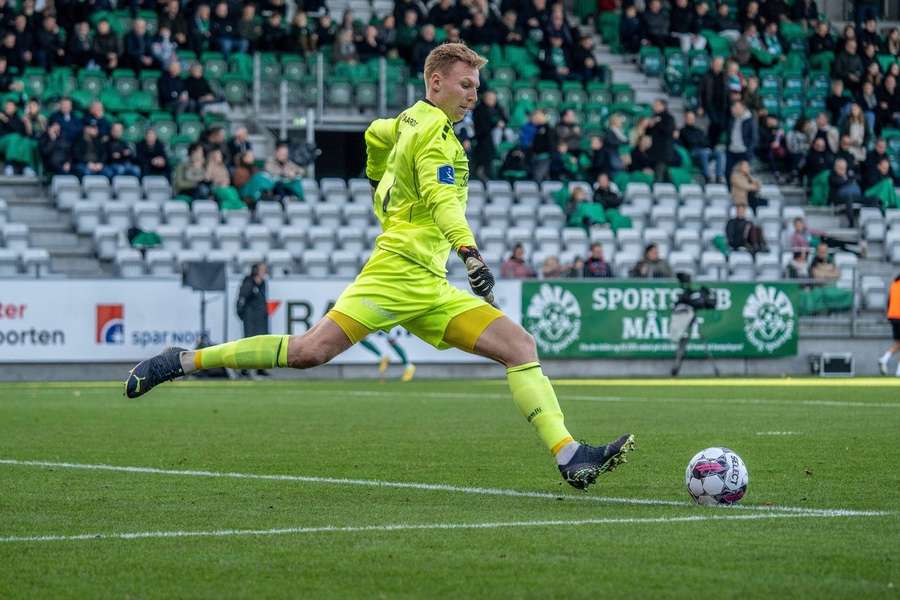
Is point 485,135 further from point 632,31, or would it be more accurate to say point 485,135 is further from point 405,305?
point 405,305

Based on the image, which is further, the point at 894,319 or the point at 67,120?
the point at 67,120

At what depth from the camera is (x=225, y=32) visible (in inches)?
1277

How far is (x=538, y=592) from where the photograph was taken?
5469 mm

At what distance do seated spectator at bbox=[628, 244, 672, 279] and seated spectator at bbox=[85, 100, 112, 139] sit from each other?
30.5 feet

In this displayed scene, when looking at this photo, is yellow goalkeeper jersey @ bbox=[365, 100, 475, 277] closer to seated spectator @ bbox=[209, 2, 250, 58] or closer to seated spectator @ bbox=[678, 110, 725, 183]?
seated spectator @ bbox=[209, 2, 250, 58]

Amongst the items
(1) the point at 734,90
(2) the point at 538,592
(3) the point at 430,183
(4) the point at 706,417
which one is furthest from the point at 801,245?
(2) the point at 538,592

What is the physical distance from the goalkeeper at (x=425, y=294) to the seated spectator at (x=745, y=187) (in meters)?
24.4

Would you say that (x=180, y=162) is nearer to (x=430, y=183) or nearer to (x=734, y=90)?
(x=734, y=90)

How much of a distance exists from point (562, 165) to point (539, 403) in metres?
23.9

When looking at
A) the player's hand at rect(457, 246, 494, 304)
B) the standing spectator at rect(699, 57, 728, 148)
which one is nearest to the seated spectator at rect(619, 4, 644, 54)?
the standing spectator at rect(699, 57, 728, 148)

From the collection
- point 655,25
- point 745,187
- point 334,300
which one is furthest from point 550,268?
point 655,25

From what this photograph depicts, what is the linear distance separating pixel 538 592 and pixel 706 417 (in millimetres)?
10662

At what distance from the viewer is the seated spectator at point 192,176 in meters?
28.9

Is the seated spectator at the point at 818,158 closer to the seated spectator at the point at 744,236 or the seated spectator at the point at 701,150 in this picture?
the seated spectator at the point at 701,150
